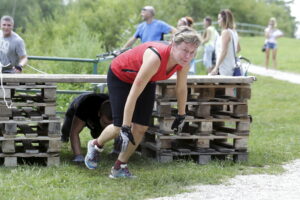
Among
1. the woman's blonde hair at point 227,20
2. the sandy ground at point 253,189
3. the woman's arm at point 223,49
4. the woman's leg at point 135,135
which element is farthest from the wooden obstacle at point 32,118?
the woman's blonde hair at point 227,20

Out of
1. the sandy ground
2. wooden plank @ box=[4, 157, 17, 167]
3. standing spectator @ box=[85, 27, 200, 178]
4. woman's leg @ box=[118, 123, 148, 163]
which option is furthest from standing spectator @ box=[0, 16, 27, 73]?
the sandy ground

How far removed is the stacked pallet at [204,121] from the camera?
748 centimetres

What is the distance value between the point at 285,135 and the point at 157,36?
10.5ft

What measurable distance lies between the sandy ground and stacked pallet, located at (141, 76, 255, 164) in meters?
0.82

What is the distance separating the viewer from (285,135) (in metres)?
10.1

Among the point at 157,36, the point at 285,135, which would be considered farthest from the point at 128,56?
the point at 157,36

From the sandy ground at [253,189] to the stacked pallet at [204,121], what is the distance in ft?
2.69

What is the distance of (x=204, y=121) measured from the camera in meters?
7.59

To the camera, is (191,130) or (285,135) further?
Result: (285,135)

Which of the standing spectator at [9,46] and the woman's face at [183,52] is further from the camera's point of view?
the standing spectator at [9,46]

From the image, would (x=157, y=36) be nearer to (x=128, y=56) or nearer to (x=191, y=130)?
(x=191, y=130)

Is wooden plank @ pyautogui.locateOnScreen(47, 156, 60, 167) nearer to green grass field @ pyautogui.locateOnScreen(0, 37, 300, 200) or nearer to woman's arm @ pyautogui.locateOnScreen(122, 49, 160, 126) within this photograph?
green grass field @ pyautogui.locateOnScreen(0, 37, 300, 200)

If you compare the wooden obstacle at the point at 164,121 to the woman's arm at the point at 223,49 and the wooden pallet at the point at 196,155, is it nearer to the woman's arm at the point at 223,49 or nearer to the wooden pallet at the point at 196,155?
the wooden pallet at the point at 196,155

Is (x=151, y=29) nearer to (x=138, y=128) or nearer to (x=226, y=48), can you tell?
(x=226, y=48)
